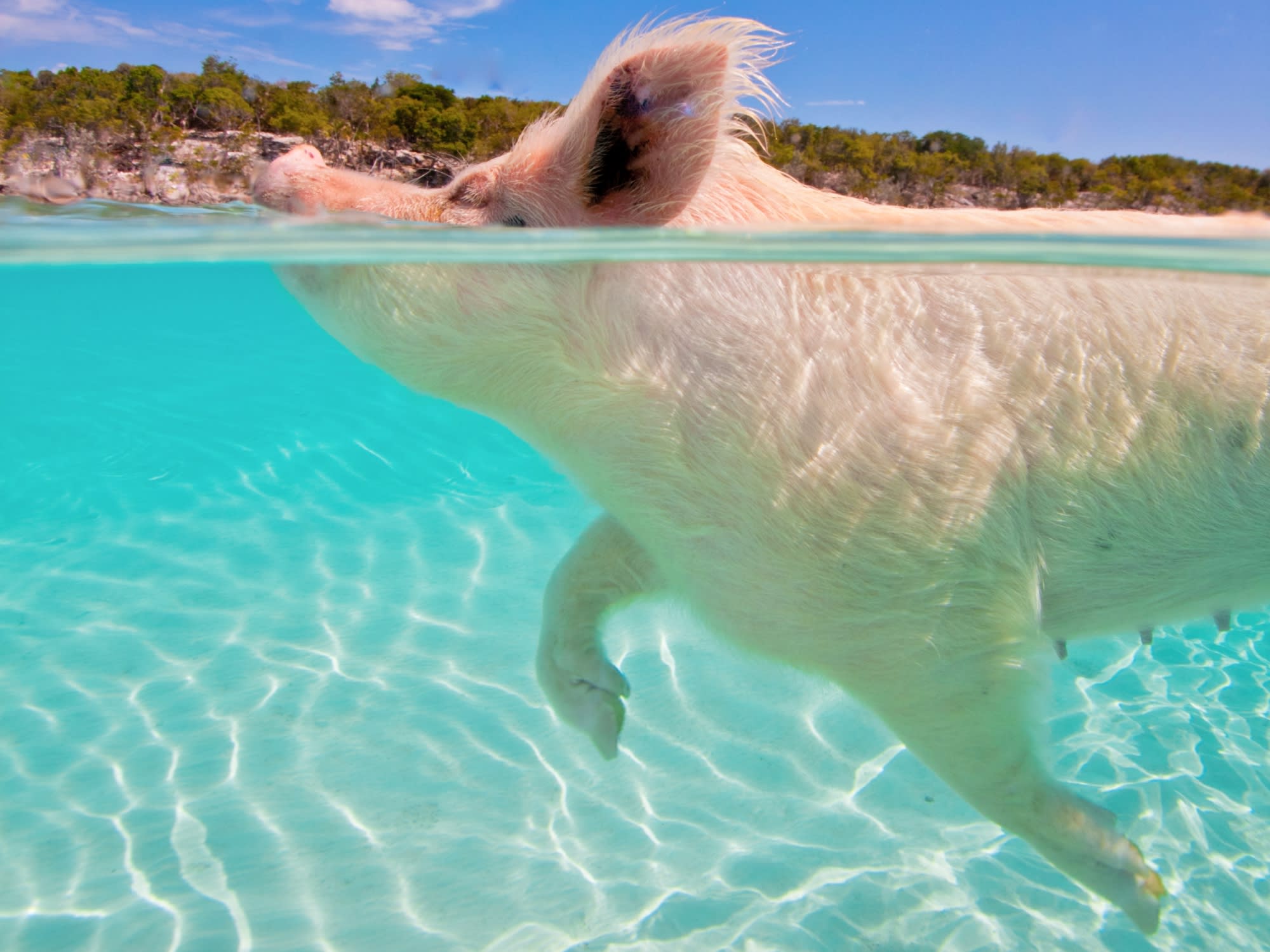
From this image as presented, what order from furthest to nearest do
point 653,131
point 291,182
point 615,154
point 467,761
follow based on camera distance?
point 467,761 → point 291,182 → point 615,154 → point 653,131

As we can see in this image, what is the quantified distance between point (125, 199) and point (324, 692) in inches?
106

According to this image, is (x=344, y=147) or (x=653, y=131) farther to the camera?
(x=344, y=147)

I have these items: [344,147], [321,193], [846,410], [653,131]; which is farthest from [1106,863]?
[344,147]

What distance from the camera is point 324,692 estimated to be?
4.45 m

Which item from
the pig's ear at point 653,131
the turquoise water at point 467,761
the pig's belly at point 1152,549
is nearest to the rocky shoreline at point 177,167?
the turquoise water at point 467,761

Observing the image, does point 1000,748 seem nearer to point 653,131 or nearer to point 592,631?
point 592,631

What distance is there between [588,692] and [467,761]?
4.25 ft

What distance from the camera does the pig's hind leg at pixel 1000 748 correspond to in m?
2.37

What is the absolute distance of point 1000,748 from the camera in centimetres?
247

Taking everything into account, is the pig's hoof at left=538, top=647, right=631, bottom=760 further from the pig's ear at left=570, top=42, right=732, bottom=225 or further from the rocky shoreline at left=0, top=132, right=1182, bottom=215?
the rocky shoreline at left=0, top=132, right=1182, bottom=215

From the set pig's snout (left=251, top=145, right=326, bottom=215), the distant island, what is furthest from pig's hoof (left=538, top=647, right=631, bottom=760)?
the distant island

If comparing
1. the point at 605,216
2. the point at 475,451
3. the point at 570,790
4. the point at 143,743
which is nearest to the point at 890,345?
the point at 605,216

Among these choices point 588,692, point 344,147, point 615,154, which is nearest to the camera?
point 615,154

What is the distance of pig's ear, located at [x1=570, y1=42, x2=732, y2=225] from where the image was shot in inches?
82.5
